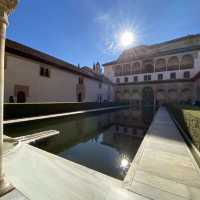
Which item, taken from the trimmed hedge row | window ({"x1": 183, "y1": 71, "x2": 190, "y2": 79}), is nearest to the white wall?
the trimmed hedge row

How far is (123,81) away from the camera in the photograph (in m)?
35.4

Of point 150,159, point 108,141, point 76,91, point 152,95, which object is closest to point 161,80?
point 152,95

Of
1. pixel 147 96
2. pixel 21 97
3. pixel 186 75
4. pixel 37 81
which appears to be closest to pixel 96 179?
pixel 21 97

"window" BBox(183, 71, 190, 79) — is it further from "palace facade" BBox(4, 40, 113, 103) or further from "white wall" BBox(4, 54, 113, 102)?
"white wall" BBox(4, 54, 113, 102)

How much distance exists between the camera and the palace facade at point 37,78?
493 inches

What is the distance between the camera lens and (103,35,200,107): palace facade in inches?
1083

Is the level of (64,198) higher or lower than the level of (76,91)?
lower

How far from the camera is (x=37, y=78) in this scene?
591 inches

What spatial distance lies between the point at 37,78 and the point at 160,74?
26955 millimetres

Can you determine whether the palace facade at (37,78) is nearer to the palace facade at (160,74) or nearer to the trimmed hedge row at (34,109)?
the trimmed hedge row at (34,109)

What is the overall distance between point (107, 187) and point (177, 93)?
101ft

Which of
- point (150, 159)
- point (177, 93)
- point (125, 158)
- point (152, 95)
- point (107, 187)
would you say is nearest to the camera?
point (107, 187)

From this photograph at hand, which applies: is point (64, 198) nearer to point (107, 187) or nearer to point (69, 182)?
point (69, 182)

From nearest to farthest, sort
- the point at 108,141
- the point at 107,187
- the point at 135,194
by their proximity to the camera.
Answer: the point at 135,194, the point at 107,187, the point at 108,141
